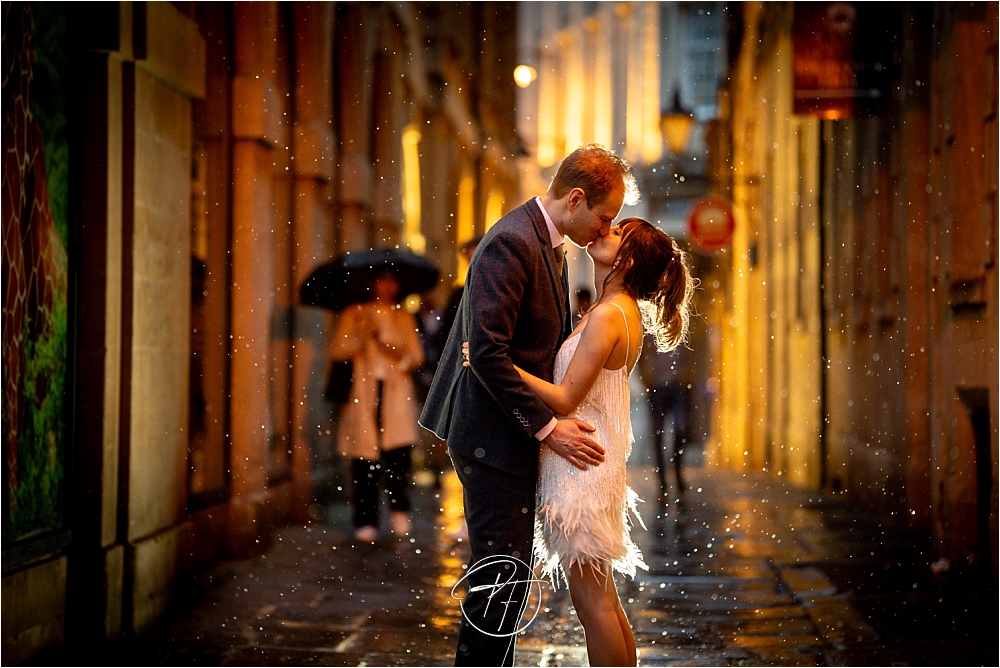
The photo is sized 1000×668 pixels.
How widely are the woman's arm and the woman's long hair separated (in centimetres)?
14

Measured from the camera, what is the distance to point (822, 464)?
34.1ft

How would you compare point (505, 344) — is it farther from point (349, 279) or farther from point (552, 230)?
point (349, 279)

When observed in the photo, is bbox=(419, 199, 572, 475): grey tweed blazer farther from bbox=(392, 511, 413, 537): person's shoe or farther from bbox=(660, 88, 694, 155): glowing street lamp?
bbox=(660, 88, 694, 155): glowing street lamp

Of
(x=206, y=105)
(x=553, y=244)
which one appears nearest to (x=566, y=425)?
(x=553, y=244)

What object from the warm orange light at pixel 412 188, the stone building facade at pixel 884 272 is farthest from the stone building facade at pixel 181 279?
the stone building facade at pixel 884 272

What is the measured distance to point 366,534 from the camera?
26.7ft

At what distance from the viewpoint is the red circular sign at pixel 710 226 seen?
484 inches

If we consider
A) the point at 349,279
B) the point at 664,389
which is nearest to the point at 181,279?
the point at 349,279

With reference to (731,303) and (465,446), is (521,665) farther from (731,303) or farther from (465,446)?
(731,303)

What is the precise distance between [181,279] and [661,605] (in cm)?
293

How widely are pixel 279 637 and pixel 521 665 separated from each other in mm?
1167

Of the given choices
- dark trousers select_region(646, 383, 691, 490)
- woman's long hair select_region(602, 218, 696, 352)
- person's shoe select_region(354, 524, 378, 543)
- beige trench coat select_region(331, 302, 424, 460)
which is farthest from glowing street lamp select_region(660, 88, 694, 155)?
woman's long hair select_region(602, 218, 696, 352)

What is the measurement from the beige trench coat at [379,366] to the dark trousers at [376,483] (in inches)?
7.2

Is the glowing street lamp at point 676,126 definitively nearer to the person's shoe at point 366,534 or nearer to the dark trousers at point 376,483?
the dark trousers at point 376,483
